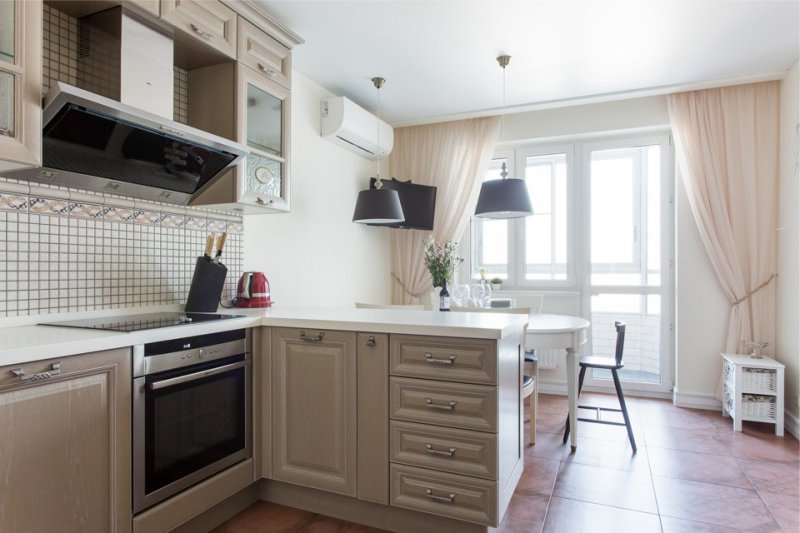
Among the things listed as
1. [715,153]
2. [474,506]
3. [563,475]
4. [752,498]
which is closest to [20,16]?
[474,506]

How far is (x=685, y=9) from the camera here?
2.65 metres

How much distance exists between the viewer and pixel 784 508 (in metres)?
2.24

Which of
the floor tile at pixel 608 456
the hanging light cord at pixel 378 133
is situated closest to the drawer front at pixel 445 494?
the floor tile at pixel 608 456

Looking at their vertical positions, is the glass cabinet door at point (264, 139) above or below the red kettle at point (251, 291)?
above

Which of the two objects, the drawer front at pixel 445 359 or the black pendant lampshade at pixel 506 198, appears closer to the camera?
→ the drawer front at pixel 445 359

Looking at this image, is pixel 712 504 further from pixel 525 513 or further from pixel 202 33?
pixel 202 33

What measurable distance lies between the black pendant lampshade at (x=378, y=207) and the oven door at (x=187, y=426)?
1.55m

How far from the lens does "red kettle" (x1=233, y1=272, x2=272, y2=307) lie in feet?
8.84

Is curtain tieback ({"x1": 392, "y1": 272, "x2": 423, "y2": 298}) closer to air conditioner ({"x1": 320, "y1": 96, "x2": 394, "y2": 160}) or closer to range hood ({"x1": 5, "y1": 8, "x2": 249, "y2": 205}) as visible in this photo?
air conditioner ({"x1": 320, "y1": 96, "x2": 394, "y2": 160})

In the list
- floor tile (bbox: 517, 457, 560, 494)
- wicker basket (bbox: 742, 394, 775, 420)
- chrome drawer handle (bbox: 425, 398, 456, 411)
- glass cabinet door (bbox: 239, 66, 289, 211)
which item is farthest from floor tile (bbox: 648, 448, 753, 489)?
glass cabinet door (bbox: 239, 66, 289, 211)

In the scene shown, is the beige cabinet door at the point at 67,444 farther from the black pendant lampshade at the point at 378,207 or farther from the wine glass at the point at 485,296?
the wine glass at the point at 485,296

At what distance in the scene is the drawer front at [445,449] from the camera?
6.07 feet

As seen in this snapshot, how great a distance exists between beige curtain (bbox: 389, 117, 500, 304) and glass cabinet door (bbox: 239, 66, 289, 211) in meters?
2.21

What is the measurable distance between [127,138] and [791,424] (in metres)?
4.38
